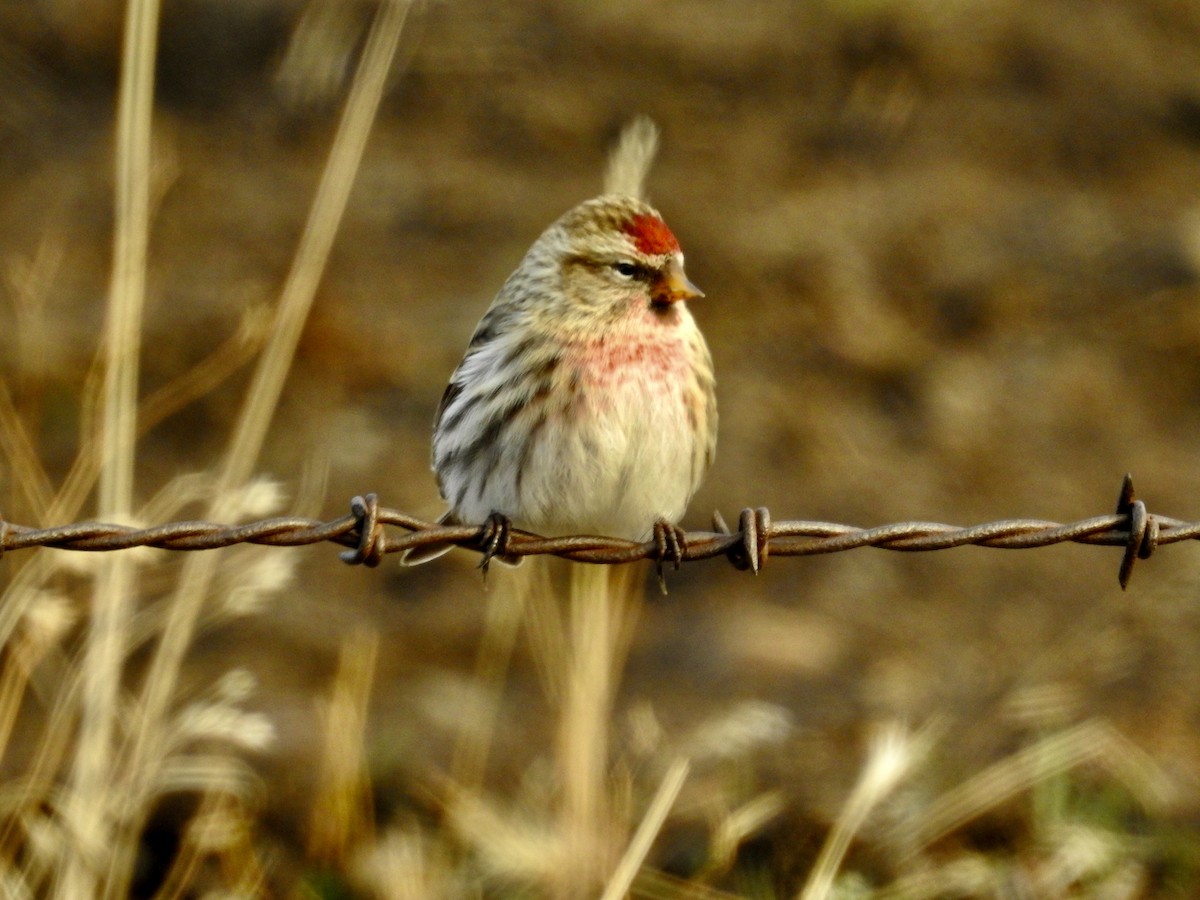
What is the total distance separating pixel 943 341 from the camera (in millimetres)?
7031

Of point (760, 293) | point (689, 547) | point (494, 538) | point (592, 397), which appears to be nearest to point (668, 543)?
point (689, 547)

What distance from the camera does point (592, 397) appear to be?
343cm

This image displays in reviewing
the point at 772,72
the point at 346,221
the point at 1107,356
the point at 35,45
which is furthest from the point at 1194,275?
the point at 35,45

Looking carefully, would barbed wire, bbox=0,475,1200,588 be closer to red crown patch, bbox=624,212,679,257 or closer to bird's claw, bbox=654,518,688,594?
bird's claw, bbox=654,518,688,594

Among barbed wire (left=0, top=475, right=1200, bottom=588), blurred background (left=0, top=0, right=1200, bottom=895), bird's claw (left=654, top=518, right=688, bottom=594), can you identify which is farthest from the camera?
blurred background (left=0, top=0, right=1200, bottom=895)

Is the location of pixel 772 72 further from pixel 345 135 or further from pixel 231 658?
pixel 345 135

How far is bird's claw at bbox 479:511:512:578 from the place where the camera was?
321cm

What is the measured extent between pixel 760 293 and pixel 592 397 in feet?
12.5

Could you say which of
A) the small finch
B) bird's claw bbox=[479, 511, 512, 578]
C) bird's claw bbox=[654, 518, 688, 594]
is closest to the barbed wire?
bird's claw bbox=[654, 518, 688, 594]

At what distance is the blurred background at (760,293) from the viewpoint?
5.91 m

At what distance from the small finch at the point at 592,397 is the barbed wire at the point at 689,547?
2.21 feet

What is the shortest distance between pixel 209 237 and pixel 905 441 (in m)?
2.93

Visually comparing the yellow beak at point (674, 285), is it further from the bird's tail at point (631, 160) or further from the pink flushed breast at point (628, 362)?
the bird's tail at point (631, 160)

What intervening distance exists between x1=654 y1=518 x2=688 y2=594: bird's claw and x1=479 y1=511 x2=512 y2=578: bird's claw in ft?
0.93
